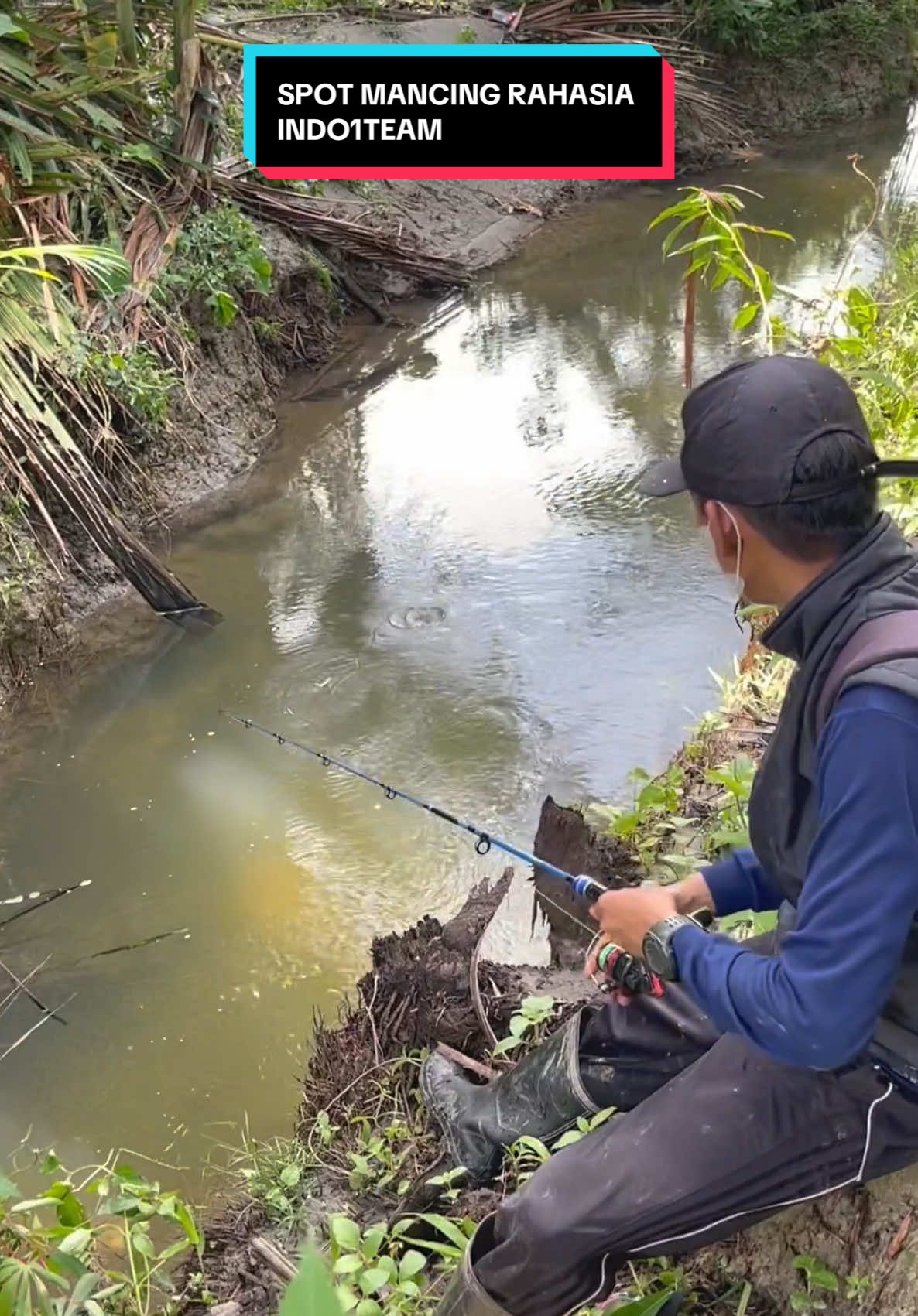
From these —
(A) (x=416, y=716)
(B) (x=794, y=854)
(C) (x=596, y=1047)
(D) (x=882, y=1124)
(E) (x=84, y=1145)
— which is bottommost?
(E) (x=84, y=1145)

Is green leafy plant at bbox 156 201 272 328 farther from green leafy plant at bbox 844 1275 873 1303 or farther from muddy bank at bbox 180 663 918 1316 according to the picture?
green leafy plant at bbox 844 1275 873 1303

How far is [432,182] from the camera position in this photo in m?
9.34

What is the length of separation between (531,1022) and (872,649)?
5.06 ft

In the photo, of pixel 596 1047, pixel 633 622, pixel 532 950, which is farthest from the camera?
pixel 633 622

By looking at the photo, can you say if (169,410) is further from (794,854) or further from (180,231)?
(794,854)

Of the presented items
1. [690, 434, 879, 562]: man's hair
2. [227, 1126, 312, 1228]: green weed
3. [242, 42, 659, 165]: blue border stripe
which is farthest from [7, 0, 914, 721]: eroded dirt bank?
[690, 434, 879, 562]: man's hair

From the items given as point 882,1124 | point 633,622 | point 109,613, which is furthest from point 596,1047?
point 109,613

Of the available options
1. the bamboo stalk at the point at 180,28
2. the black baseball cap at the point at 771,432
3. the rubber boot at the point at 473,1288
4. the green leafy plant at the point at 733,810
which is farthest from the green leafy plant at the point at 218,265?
the rubber boot at the point at 473,1288

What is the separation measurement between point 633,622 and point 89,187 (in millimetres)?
3419

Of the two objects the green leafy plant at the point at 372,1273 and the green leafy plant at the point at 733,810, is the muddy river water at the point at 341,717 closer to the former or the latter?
the green leafy plant at the point at 733,810

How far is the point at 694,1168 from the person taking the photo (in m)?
1.75

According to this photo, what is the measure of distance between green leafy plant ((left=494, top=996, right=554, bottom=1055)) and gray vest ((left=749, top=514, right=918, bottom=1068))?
3.78 feet

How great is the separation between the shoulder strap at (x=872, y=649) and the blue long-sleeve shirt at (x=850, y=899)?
48mm

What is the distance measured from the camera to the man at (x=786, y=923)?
4.60 ft
